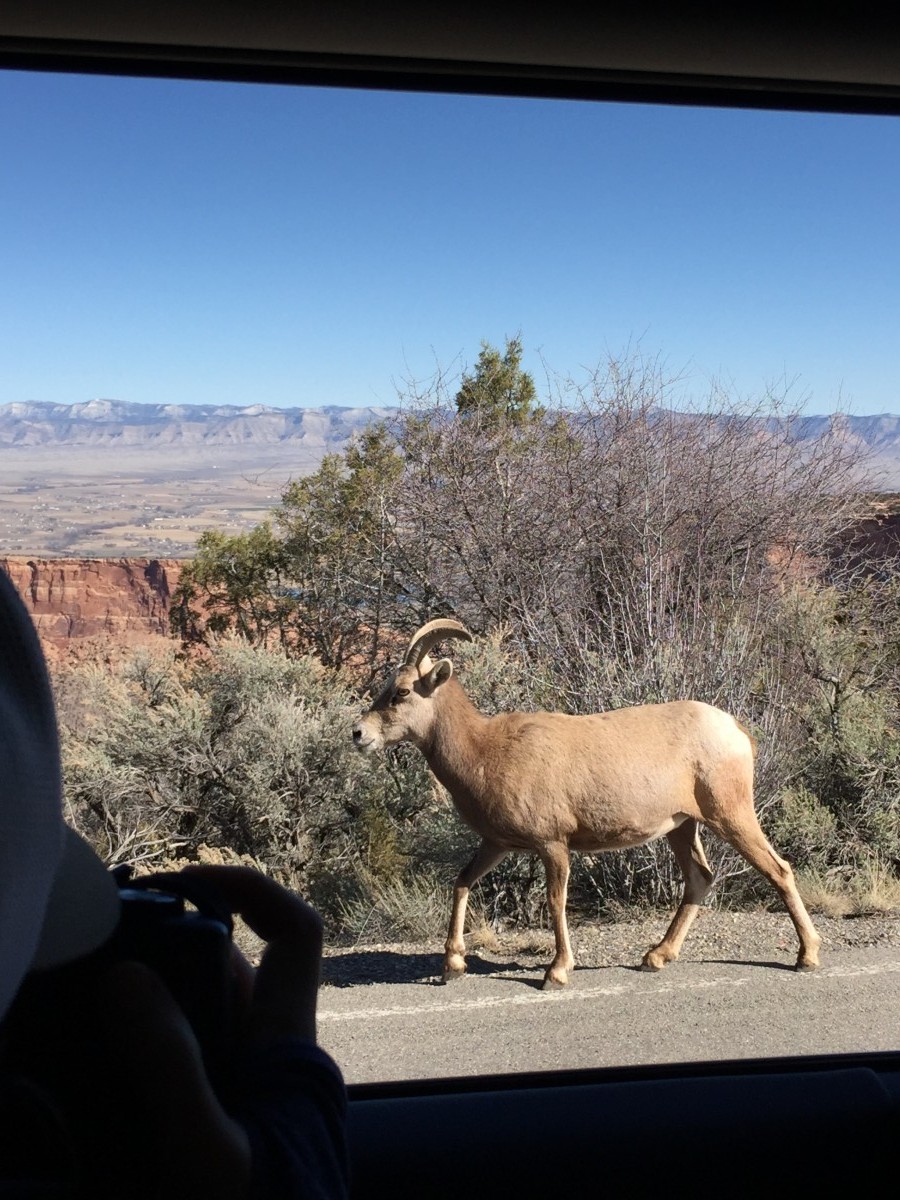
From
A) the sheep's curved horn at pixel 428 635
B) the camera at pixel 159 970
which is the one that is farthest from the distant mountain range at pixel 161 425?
the camera at pixel 159 970

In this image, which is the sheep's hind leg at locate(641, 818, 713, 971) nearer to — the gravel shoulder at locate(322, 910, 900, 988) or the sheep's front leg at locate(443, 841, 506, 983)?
the gravel shoulder at locate(322, 910, 900, 988)

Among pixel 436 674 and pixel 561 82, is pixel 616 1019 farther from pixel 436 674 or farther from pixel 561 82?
pixel 561 82

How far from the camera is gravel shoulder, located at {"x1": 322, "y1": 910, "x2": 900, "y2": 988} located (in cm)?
376

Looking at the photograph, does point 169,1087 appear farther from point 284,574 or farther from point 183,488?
point 284,574

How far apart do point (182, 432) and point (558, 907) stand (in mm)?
3469

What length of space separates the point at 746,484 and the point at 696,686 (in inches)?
150

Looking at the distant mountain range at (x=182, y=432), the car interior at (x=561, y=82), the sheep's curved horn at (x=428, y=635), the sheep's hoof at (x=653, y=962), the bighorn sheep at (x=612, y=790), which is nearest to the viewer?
the car interior at (x=561, y=82)

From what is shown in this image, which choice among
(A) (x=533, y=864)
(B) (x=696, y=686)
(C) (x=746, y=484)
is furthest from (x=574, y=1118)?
(C) (x=746, y=484)

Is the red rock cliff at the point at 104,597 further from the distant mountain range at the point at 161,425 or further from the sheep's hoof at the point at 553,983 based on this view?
the sheep's hoof at the point at 553,983

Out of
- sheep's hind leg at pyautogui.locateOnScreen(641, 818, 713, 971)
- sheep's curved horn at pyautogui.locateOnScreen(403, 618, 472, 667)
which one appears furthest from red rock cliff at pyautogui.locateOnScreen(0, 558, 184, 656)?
sheep's hind leg at pyautogui.locateOnScreen(641, 818, 713, 971)

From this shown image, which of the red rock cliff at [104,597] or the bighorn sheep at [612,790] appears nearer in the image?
the bighorn sheep at [612,790]

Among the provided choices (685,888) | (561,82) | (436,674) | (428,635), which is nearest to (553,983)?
(685,888)

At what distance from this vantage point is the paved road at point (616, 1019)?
8.53 ft

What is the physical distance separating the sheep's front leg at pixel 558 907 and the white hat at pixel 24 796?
10.5ft
